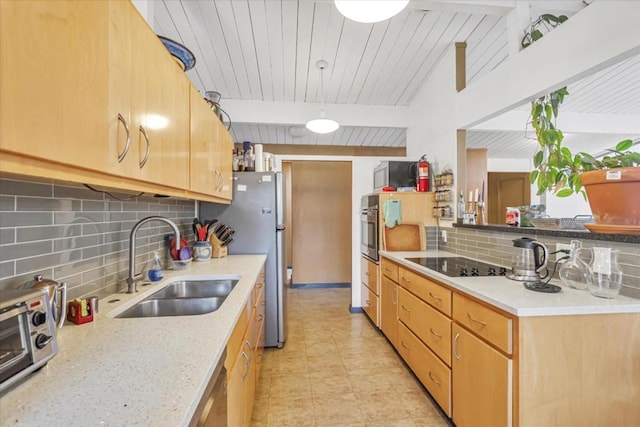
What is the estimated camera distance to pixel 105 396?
64 cm

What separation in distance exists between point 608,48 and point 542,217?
37.7 inches

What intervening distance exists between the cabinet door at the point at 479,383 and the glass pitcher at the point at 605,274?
20.8 inches

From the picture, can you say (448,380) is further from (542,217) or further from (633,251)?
(542,217)

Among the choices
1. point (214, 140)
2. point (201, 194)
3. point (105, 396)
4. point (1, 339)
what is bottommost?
point (105, 396)

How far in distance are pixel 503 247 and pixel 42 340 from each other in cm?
241

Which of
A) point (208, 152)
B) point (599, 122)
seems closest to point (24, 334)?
point (208, 152)

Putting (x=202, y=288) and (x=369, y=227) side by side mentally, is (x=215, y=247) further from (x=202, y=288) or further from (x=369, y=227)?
(x=369, y=227)

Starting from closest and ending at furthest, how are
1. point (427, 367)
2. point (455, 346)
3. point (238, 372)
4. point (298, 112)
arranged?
point (238, 372) → point (455, 346) → point (427, 367) → point (298, 112)

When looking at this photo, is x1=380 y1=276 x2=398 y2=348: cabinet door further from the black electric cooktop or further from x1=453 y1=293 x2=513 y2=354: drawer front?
x1=453 y1=293 x2=513 y2=354: drawer front

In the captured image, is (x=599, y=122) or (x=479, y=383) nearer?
(x=479, y=383)

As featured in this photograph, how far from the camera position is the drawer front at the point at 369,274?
3014mm

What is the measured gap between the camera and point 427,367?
1914 millimetres


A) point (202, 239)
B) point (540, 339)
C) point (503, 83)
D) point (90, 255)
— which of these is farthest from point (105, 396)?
point (503, 83)

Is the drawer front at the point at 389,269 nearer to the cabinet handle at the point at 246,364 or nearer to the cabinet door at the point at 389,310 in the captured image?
the cabinet door at the point at 389,310
